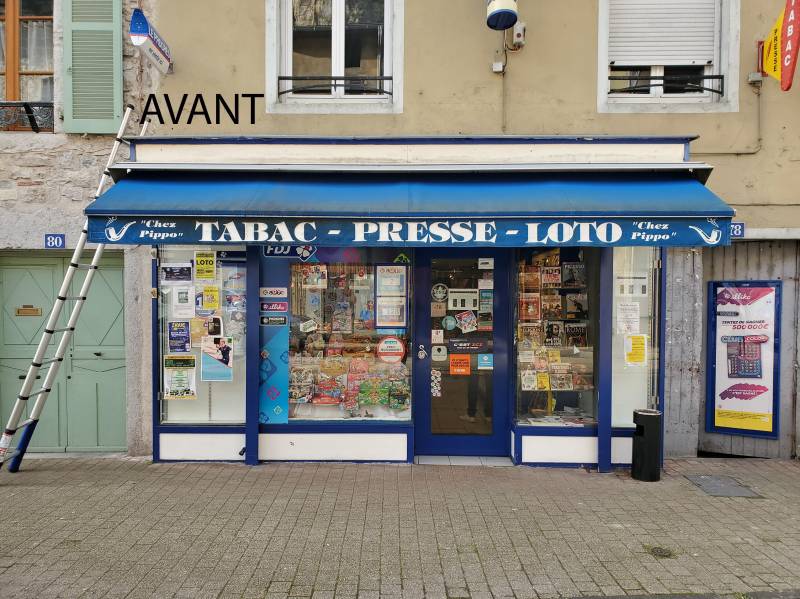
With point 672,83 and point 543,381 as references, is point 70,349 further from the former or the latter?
point 672,83

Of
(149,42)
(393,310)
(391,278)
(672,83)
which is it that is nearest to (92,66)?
(149,42)

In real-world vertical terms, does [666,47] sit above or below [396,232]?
above

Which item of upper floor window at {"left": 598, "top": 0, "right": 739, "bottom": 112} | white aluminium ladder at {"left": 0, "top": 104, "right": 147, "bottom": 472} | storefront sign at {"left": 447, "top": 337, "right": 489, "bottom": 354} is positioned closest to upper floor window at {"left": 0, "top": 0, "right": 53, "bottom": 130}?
white aluminium ladder at {"left": 0, "top": 104, "right": 147, "bottom": 472}

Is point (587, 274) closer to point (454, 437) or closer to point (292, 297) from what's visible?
point (454, 437)

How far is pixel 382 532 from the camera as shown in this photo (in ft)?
15.4

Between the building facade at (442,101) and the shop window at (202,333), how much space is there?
88mm

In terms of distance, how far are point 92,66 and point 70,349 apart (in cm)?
357

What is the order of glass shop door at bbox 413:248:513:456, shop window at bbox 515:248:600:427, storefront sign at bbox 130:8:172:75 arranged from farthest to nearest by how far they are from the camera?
1. glass shop door at bbox 413:248:513:456
2. shop window at bbox 515:248:600:427
3. storefront sign at bbox 130:8:172:75

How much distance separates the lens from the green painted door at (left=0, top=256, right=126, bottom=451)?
7031mm

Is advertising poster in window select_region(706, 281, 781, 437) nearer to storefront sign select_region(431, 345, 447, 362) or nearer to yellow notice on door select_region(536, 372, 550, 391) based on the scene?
yellow notice on door select_region(536, 372, 550, 391)

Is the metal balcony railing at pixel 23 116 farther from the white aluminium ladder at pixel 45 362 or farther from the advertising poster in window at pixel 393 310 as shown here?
the advertising poster in window at pixel 393 310

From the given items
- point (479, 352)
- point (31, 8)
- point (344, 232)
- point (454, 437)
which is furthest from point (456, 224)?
point (31, 8)

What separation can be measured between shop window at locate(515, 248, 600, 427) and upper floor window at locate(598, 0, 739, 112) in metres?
2.16

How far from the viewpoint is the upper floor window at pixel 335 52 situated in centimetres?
691
